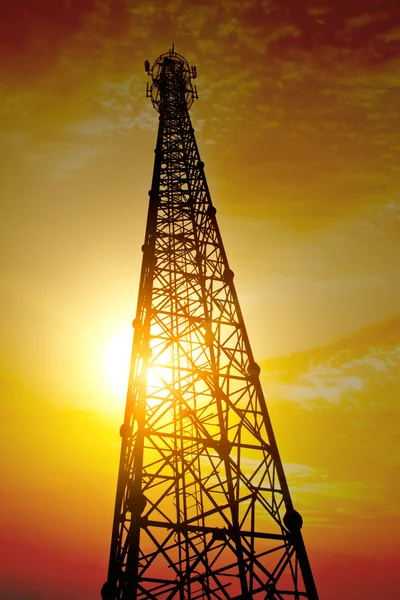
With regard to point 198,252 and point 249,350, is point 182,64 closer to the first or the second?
point 198,252

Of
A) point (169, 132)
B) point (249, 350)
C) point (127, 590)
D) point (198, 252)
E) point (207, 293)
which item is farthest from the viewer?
point (169, 132)

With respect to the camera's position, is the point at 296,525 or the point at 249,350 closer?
the point at 296,525

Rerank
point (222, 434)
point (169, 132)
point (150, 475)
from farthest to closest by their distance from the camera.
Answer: point (169, 132) → point (222, 434) → point (150, 475)

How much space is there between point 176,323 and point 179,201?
5.04 metres

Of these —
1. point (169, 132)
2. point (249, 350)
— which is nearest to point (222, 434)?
point (249, 350)

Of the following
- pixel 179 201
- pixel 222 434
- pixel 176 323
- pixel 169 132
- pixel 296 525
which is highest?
pixel 169 132

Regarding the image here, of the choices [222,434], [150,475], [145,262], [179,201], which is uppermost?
[179,201]

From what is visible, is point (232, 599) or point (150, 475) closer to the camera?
point (232, 599)

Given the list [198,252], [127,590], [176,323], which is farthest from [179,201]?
[127,590]

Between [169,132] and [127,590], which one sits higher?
[169,132]

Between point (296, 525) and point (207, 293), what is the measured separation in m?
6.68

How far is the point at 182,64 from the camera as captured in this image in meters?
18.5

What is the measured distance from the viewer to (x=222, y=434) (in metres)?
9.29

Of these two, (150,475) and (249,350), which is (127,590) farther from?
(249,350)
